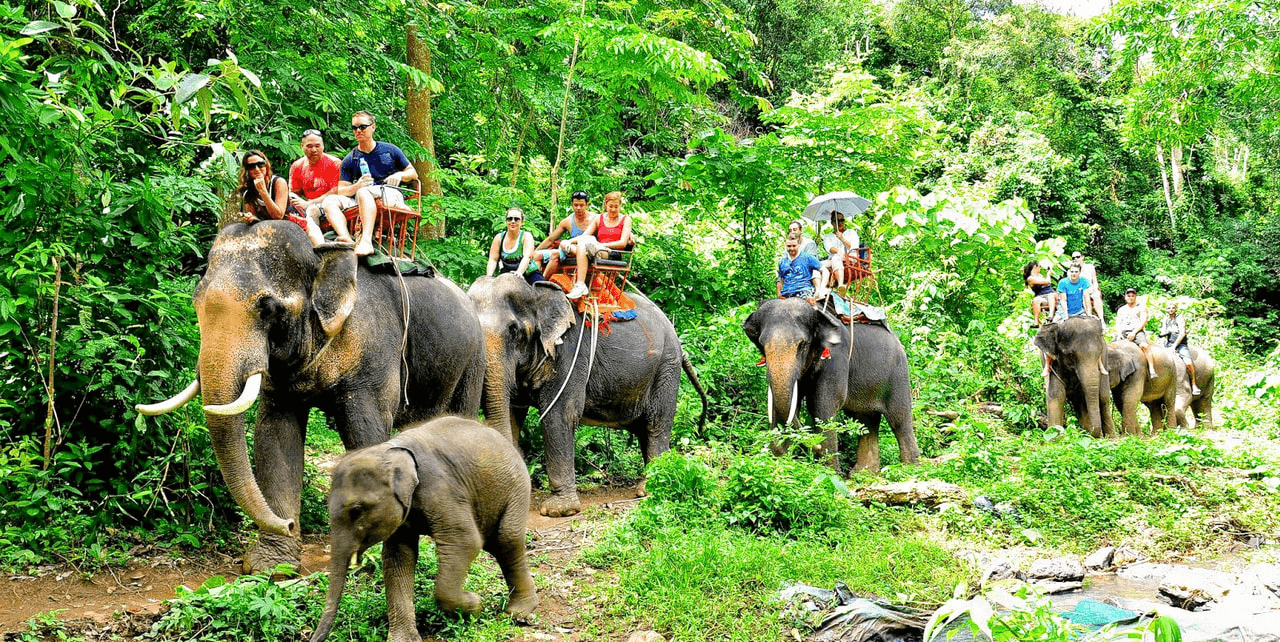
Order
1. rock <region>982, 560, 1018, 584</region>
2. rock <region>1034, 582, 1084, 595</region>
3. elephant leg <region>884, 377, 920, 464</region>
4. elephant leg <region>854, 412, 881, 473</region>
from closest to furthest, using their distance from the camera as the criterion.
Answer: rock <region>1034, 582, 1084, 595</region> → rock <region>982, 560, 1018, 584</region> → elephant leg <region>854, 412, 881, 473</region> → elephant leg <region>884, 377, 920, 464</region>

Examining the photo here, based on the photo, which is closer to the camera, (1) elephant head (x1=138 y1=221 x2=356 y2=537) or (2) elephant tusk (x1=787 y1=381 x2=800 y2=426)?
(1) elephant head (x1=138 y1=221 x2=356 y2=537)

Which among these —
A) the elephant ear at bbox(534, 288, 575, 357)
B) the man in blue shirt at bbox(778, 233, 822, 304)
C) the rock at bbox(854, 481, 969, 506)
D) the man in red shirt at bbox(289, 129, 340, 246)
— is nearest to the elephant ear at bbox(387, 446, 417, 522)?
the man in red shirt at bbox(289, 129, 340, 246)

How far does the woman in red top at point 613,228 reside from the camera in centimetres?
940

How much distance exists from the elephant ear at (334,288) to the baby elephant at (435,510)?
3.77 feet

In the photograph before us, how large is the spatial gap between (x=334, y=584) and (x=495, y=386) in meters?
3.61

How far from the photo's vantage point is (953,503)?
818 centimetres

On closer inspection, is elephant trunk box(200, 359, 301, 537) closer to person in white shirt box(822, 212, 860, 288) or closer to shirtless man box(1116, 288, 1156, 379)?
person in white shirt box(822, 212, 860, 288)

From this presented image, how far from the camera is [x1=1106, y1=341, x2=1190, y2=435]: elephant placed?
45.5 feet

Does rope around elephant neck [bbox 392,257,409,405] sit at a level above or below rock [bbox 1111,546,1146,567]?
above

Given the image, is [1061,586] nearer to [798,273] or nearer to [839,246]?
[798,273]

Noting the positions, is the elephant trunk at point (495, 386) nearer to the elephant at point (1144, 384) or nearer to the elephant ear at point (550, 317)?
the elephant ear at point (550, 317)

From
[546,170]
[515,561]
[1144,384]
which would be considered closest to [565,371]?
[515,561]

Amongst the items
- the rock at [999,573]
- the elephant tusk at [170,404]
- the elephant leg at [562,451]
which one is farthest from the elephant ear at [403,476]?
the elephant leg at [562,451]

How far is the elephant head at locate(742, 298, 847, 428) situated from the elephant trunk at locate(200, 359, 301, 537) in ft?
18.3
